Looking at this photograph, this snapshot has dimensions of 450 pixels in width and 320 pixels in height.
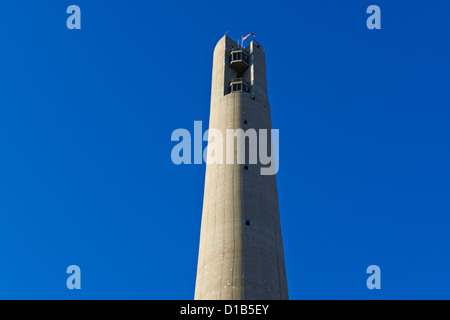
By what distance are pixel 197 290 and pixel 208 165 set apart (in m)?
12.6

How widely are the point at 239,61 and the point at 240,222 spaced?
21.7m

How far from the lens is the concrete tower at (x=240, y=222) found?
41.6 metres

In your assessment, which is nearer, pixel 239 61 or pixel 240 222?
pixel 240 222

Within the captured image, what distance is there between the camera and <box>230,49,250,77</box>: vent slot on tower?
59.5m

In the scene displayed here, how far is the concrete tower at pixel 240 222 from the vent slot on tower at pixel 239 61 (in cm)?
337

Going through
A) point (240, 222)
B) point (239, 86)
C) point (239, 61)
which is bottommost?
point (240, 222)

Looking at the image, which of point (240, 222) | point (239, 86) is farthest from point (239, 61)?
point (240, 222)

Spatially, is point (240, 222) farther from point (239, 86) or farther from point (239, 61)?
point (239, 61)

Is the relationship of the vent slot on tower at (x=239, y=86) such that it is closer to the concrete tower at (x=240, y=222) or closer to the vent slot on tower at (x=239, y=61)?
the concrete tower at (x=240, y=222)

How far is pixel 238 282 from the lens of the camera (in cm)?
4094

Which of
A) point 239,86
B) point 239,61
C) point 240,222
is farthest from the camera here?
point 239,61

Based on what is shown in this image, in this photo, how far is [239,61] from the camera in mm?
59375
